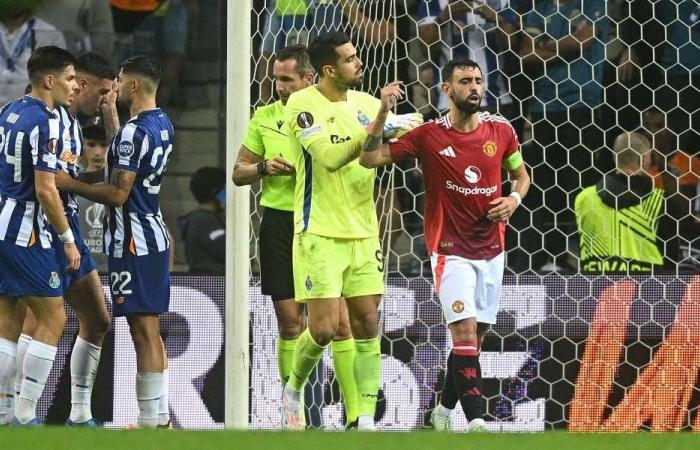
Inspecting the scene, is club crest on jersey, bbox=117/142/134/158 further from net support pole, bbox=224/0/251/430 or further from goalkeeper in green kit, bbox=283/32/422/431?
goalkeeper in green kit, bbox=283/32/422/431

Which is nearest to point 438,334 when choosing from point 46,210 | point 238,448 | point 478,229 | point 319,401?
point 319,401

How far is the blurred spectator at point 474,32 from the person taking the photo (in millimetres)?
7105

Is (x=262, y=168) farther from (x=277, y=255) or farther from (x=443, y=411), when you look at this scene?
(x=443, y=411)

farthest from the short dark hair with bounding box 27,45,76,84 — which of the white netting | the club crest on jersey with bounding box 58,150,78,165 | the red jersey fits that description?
the white netting

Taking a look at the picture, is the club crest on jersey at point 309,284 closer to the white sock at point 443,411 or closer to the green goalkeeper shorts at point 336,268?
the green goalkeeper shorts at point 336,268

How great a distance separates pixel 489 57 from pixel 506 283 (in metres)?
1.39

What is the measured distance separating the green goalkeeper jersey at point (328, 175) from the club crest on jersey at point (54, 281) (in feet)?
3.56

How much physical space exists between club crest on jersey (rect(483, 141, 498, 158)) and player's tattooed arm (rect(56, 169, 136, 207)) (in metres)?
1.59

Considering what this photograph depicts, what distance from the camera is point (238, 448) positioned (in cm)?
331

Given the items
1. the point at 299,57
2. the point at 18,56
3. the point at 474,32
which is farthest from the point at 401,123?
the point at 18,56

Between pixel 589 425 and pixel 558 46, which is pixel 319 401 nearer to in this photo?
pixel 589 425

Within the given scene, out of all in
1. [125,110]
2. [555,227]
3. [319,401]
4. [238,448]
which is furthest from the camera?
[125,110]

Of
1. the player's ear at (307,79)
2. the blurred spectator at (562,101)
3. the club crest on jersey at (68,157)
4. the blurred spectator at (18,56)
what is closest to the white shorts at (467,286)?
the player's ear at (307,79)

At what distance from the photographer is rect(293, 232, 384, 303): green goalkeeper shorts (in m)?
5.53
